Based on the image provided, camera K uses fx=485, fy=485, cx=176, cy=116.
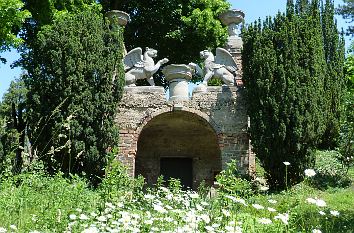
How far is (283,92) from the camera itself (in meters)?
12.6

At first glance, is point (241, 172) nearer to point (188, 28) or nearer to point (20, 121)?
point (20, 121)

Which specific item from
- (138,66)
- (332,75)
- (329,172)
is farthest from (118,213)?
(332,75)

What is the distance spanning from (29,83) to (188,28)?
27.4 feet

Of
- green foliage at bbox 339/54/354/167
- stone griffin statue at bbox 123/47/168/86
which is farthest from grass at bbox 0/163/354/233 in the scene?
green foliage at bbox 339/54/354/167

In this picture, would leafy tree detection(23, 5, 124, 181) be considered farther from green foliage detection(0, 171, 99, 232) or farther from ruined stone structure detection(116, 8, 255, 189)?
green foliage detection(0, 171, 99, 232)

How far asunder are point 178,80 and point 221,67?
1366 millimetres

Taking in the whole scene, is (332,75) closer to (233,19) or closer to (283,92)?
(233,19)

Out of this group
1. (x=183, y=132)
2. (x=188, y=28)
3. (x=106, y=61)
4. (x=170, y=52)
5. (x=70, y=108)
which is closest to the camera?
(x=70, y=108)

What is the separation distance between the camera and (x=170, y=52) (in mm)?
20703

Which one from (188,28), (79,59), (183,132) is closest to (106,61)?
(79,59)

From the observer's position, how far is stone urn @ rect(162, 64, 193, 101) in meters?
13.7

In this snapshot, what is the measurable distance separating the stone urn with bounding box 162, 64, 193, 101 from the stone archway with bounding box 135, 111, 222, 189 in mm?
2093

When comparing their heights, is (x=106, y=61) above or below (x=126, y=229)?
above

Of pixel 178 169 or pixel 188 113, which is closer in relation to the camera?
pixel 188 113
